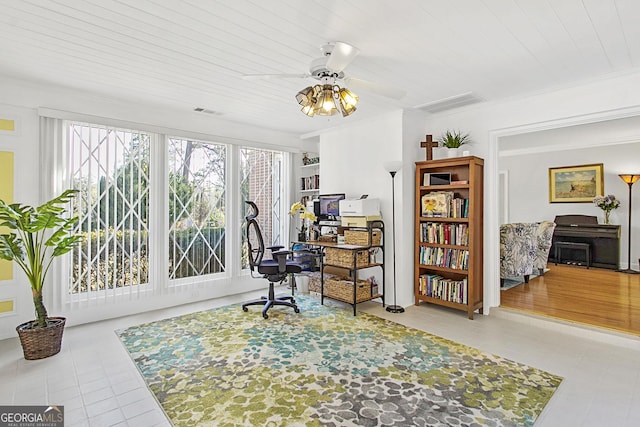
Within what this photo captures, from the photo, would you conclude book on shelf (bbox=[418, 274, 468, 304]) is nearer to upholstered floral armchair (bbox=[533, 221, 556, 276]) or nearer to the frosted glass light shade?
the frosted glass light shade

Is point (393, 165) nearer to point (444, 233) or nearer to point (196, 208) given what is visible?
point (444, 233)

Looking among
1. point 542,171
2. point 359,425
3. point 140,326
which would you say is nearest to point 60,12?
point 140,326

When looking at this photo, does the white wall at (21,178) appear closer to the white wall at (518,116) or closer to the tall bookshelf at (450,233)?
the tall bookshelf at (450,233)

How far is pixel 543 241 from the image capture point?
17.9 feet

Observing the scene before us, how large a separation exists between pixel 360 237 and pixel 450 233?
104 centimetres

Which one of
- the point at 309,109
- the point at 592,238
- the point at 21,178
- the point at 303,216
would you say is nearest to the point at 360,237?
the point at 303,216

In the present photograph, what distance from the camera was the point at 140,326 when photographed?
349cm

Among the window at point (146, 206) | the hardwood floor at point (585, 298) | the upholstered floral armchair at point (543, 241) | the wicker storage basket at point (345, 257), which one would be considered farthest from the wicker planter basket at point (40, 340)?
the upholstered floral armchair at point (543, 241)

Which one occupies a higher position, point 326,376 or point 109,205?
point 109,205

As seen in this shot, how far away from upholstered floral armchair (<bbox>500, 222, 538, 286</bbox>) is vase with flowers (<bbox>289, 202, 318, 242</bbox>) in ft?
9.03

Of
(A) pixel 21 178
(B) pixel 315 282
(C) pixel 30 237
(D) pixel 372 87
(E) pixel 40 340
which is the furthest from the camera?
(B) pixel 315 282

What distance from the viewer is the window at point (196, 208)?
4320 mm

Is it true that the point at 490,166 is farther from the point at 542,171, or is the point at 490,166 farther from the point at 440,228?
the point at 542,171

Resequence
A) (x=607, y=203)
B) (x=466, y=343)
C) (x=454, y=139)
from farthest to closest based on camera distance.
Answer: (x=607, y=203)
(x=454, y=139)
(x=466, y=343)
